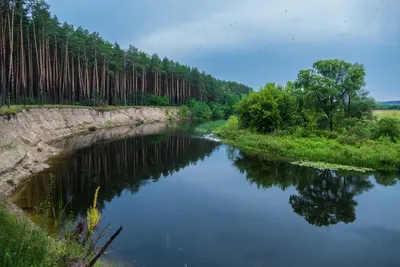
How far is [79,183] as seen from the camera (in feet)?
70.4

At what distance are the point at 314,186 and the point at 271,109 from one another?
26339 millimetres

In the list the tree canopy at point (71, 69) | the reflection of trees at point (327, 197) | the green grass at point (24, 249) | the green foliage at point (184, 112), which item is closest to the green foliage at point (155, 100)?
the tree canopy at point (71, 69)

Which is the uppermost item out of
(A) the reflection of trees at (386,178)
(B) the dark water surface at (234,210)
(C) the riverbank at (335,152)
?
(C) the riverbank at (335,152)

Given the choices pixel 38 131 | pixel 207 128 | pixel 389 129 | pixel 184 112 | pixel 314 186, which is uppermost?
pixel 184 112

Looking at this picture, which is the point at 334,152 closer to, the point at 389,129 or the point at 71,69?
the point at 389,129

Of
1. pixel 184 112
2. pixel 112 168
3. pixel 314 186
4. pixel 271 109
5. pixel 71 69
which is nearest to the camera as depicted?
pixel 314 186

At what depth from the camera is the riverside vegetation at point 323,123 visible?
29562 millimetres

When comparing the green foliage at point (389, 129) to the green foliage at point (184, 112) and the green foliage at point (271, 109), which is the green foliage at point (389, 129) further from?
the green foliage at point (184, 112)

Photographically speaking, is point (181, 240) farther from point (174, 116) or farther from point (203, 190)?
point (174, 116)

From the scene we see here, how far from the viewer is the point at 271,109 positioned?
47.8m

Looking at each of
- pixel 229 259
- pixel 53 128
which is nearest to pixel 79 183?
pixel 229 259

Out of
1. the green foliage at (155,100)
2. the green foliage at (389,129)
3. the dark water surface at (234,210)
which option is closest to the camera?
the dark water surface at (234,210)

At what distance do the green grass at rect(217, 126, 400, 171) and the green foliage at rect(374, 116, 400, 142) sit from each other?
346cm

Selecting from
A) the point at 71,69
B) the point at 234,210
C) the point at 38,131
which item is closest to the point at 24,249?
the point at 234,210
